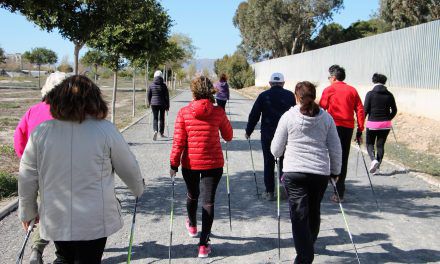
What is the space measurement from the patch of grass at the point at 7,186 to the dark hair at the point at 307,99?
15.8ft

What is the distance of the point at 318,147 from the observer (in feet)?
14.4

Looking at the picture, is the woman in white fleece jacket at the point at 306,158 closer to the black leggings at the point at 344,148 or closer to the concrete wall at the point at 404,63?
the black leggings at the point at 344,148

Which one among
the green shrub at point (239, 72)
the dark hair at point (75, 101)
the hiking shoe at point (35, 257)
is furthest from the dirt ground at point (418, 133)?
the green shrub at point (239, 72)

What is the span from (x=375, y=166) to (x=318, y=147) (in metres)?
4.78

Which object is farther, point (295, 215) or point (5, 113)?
point (5, 113)

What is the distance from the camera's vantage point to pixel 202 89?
193 inches

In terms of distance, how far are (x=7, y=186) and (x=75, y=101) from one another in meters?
5.03

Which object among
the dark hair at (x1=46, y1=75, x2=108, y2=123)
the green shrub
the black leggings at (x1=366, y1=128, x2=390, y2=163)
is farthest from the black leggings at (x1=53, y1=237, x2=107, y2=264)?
the green shrub

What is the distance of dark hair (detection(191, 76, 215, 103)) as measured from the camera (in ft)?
16.1

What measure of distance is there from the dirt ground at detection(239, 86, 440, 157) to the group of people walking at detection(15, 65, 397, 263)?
5285 mm

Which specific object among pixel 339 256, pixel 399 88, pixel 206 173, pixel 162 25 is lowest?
pixel 339 256

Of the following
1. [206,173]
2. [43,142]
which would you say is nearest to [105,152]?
[43,142]

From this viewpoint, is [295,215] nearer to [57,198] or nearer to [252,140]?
[57,198]

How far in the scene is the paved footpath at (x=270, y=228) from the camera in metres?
4.95
